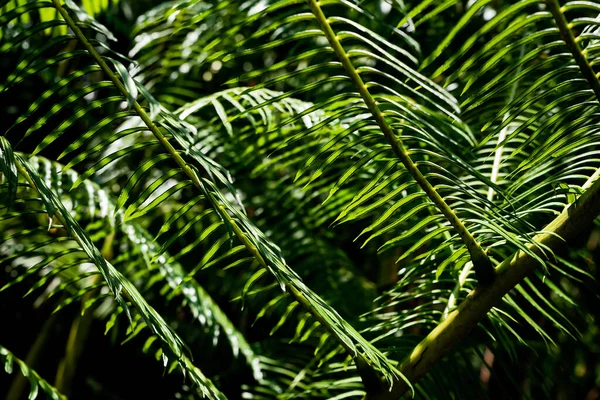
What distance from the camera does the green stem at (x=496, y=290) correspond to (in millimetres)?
420

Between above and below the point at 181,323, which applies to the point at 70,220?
above

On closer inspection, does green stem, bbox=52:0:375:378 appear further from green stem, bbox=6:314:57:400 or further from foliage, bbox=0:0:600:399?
green stem, bbox=6:314:57:400

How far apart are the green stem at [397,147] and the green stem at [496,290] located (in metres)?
0.02

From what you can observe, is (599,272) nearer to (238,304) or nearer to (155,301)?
(238,304)

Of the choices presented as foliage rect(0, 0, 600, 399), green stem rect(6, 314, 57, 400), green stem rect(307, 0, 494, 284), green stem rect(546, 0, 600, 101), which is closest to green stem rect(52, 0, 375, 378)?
foliage rect(0, 0, 600, 399)

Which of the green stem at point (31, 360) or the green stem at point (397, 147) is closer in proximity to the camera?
the green stem at point (397, 147)

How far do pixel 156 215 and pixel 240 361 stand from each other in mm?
288

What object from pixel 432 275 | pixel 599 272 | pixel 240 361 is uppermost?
pixel 432 275

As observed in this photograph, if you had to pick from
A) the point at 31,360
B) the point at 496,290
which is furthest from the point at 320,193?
the point at 31,360

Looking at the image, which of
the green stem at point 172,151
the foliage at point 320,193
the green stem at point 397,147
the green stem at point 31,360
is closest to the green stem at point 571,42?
the foliage at point 320,193

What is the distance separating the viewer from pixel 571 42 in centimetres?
36

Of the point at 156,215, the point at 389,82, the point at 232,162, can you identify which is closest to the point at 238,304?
the point at 156,215

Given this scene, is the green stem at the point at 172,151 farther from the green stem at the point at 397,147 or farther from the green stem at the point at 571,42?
the green stem at the point at 571,42

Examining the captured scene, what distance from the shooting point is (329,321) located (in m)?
A: 0.42
